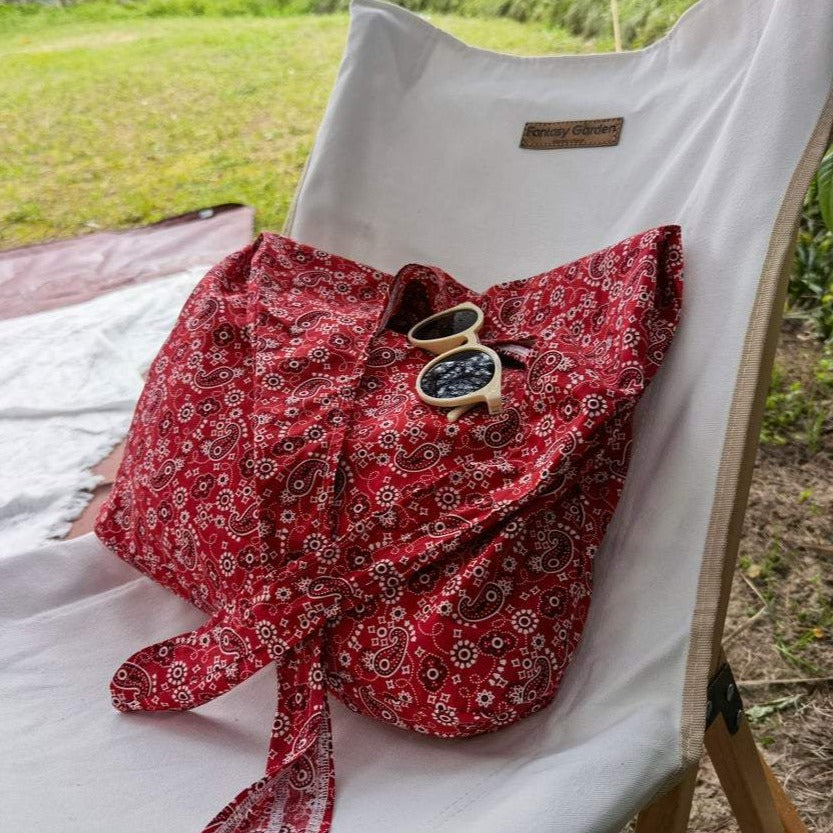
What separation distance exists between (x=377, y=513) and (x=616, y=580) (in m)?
0.23

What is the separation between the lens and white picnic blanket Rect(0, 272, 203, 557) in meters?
1.30

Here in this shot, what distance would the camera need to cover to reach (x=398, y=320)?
1076mm

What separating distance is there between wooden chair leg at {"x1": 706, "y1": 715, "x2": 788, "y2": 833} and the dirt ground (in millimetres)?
247

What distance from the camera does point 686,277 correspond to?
0.89m

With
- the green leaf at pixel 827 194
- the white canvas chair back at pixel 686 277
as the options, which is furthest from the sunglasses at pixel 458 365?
the green leaf at pixel 827 194

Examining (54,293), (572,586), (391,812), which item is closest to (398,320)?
(572,586)

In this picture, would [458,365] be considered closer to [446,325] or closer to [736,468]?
[446,325]

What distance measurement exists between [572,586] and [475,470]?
0.44ft

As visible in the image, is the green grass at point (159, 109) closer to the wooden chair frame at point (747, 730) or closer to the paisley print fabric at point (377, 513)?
the paisley print fabric at point (377, 513)

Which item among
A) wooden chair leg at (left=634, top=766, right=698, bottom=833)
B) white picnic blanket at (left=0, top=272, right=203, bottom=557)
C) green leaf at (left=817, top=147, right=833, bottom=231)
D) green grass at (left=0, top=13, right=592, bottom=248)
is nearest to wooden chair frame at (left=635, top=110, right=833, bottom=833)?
wooden chair leg at (left=634, top=766, right=698, bottom=833)

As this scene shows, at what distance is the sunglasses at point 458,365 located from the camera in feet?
2.79

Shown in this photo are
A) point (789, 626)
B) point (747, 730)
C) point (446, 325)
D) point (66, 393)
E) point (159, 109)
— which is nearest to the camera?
point (747, 730)

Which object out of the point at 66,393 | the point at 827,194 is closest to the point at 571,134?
the point at 827,194

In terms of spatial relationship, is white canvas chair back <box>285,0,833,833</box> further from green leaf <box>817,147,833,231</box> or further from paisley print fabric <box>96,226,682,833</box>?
green leaf <box>817,147,833,231</box>
